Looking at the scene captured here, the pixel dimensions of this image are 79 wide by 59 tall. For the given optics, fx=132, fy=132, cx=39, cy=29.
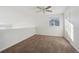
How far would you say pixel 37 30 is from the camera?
1.48 m

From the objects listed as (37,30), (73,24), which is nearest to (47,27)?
(37,30)

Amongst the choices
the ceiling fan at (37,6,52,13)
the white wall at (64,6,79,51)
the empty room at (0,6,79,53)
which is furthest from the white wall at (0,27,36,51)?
the white wall at (64,6,79,51)

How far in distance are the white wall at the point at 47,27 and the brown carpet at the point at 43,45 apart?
5 cm

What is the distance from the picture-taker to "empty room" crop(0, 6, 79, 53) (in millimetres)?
1452

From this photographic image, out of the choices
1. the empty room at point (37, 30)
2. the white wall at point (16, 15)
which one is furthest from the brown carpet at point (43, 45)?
the white wall at point (16, 15)

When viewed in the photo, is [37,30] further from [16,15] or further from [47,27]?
[16,15]

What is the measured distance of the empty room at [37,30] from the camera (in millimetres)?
1452

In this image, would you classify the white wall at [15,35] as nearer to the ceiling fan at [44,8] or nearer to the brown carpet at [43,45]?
the brown carpet at [43,45]

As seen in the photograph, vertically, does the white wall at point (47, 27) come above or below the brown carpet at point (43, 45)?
above

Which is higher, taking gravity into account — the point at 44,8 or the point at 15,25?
the point at 44,8

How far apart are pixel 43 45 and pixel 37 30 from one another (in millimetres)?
180

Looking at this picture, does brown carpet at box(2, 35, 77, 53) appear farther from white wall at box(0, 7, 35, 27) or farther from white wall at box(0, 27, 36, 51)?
white wall at box(0, 7, 35, 27)
